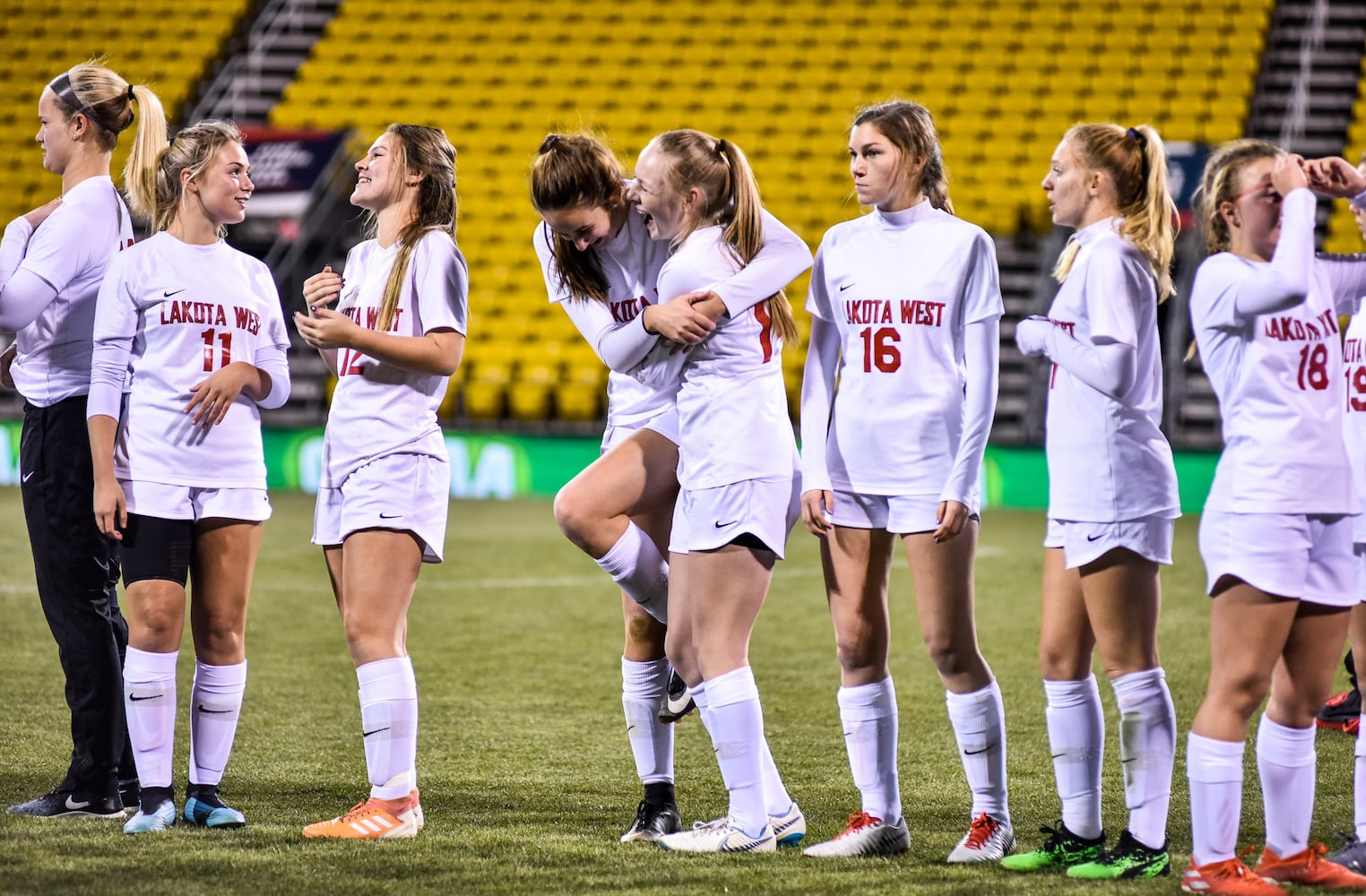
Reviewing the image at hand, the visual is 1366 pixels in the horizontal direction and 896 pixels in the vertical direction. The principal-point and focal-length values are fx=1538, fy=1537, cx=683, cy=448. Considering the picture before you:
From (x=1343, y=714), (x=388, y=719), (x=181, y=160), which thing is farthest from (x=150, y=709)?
(x=1343, y=714)

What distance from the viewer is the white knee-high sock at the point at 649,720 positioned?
3.81m

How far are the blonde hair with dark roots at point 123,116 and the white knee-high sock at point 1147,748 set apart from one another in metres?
2.61

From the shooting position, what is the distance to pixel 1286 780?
122 inches

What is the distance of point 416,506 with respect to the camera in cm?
357

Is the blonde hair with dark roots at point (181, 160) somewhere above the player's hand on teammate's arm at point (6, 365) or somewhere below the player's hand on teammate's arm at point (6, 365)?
above

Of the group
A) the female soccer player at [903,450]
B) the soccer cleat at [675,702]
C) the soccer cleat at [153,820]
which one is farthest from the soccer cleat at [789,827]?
the soccer cleat at [153,820]

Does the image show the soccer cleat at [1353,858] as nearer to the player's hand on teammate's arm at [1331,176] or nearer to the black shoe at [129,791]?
the player's hand on teammate's arm at [1331,176]

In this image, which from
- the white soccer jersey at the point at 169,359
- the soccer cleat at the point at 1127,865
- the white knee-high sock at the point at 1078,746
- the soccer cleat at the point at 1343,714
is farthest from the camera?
the soccer cleat at the point at 1343,714

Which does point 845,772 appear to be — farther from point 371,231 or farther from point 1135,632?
point 371,231

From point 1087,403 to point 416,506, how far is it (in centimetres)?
152

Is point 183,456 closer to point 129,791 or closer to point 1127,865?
point 129,791

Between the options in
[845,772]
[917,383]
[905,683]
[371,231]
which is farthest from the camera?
[905,683]

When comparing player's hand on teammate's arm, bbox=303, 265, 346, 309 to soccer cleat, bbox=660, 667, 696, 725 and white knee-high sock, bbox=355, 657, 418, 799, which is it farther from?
soccer cleat, bbox=660, 667, 696, 725

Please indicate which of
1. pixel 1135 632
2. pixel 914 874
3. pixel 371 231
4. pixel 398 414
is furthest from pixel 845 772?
pixel 371 231
